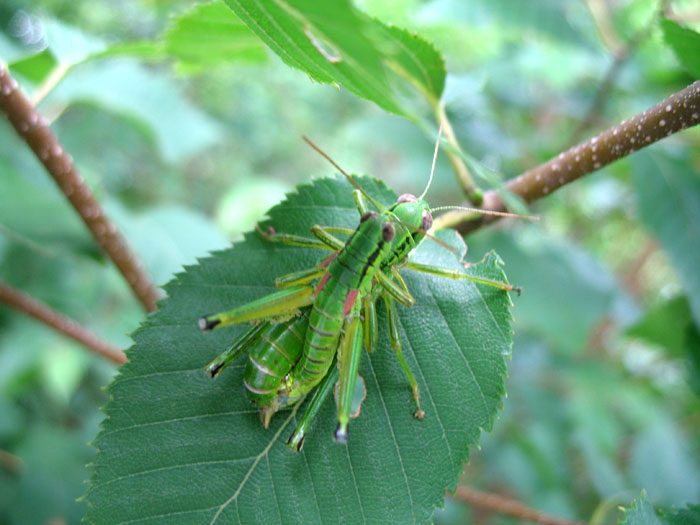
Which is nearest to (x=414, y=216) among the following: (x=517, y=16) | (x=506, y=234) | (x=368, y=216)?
(x=368, y=216)

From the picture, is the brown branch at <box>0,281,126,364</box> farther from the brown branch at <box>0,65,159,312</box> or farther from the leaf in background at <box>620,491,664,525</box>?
the leaf in background at <box>620,491,664,525</box>

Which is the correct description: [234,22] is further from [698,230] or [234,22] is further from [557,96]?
[557,96]

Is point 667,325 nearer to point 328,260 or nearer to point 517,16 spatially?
point 328,260

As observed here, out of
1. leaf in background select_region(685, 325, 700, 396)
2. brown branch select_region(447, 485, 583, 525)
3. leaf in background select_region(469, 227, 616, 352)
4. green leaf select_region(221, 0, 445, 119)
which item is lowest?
leaf in background select_region(469, 227, 616, 352)

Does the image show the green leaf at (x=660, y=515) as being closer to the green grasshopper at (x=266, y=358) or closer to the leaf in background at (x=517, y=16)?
the green grasshopper at (x=266, y=358)

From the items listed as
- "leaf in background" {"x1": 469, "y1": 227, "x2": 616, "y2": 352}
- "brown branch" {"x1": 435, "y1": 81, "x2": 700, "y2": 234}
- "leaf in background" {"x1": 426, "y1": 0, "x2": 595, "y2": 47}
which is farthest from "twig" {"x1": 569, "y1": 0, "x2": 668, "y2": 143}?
"brown branch" {"x1": 435, "y1": 81, "x2": 700, "y2": 234}
